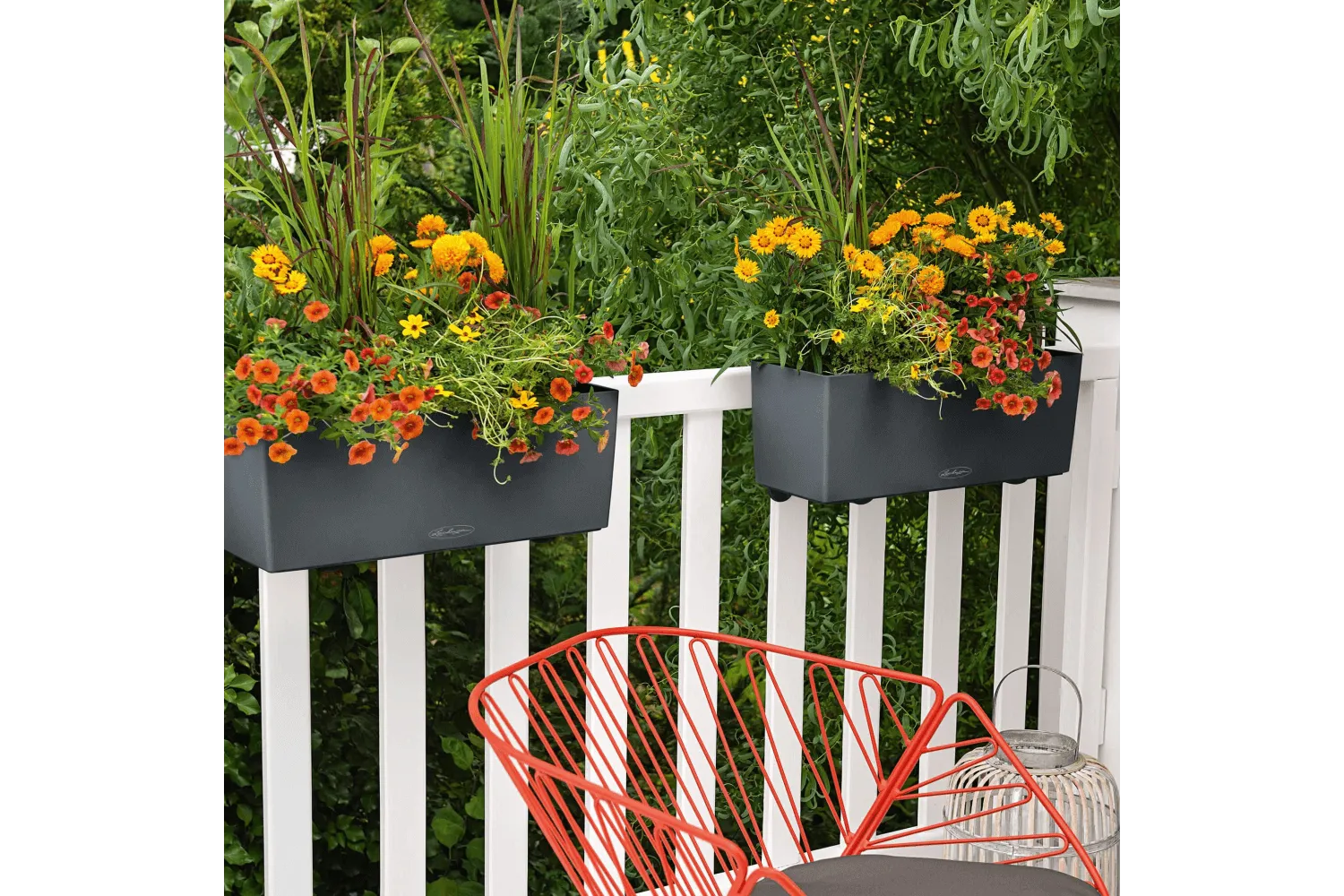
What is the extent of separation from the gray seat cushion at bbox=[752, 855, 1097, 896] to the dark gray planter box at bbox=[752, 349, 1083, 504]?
1.38ft

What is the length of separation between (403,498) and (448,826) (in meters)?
1.42

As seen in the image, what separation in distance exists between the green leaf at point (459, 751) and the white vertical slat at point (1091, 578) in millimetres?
1141

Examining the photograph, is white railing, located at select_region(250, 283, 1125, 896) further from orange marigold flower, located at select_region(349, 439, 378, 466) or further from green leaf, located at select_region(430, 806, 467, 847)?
green leaf, located at select_region(430, 806, 467, 847)

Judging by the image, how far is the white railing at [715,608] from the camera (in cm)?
148

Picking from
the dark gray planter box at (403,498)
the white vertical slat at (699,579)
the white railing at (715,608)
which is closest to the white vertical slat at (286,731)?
the white railing at (715,608)

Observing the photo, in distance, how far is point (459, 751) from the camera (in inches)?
103

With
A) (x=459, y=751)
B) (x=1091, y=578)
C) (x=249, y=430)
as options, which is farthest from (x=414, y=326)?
(x=459, y=751)

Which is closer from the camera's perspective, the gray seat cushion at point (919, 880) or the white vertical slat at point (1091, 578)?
the gray seat cushion at point (919, 880)

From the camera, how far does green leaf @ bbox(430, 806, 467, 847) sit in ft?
8.29

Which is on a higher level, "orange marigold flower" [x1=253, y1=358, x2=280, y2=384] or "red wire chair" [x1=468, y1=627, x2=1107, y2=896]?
"orange marigold flower" [x1=253, y1=358, x2=280, y2=384]

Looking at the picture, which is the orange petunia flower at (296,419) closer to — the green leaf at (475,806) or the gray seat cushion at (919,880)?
the gray seat cushion at (919,880)

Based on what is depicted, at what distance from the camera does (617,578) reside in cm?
164

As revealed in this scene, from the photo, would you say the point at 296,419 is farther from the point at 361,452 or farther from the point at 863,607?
the point at 863,607

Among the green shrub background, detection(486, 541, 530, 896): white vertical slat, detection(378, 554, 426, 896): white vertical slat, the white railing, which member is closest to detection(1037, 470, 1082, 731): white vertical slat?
the white railing
